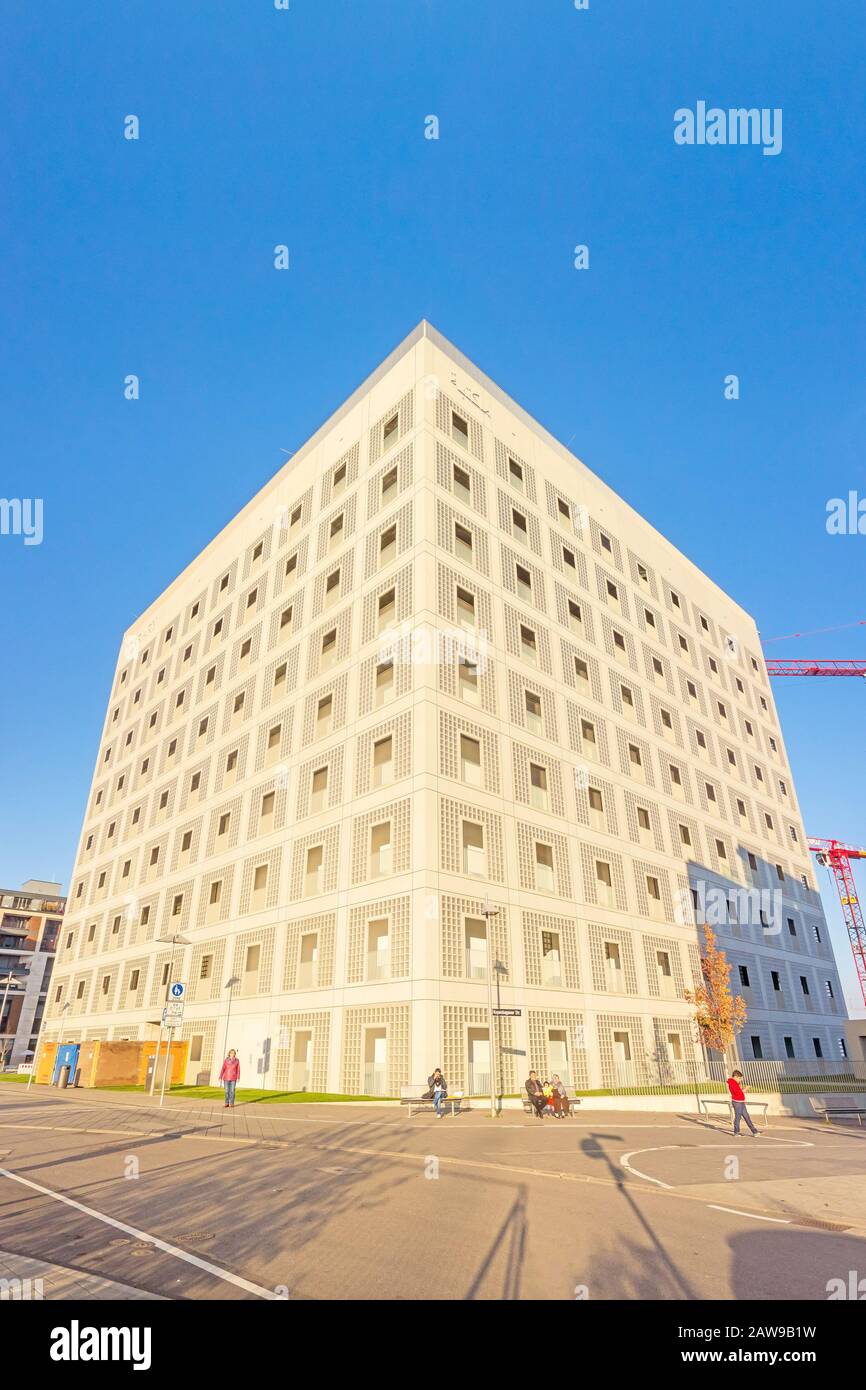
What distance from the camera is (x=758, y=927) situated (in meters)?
43.2

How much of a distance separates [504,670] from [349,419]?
15.7 meters

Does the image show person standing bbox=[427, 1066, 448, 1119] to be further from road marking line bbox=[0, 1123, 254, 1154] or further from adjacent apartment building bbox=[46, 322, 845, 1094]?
road marking line bbox=[0, 1123, 254, 1154]

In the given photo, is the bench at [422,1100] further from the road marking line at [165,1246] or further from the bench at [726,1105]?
the road marking line at [165,1246]

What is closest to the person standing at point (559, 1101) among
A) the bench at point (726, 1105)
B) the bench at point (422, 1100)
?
the bench at point (422, 1100)

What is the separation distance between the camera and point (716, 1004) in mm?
34000

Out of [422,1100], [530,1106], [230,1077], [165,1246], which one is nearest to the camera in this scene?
[165,1246]

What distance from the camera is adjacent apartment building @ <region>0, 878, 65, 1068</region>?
97188mm

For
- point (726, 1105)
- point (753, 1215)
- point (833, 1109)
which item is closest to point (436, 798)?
point (726, 1105)

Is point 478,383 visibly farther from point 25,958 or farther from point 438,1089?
point 25,958

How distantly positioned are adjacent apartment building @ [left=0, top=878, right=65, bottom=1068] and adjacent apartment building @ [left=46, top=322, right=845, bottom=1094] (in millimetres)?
62896

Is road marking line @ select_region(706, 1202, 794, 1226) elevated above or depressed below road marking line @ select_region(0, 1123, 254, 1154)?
below

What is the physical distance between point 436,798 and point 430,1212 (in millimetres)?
16534

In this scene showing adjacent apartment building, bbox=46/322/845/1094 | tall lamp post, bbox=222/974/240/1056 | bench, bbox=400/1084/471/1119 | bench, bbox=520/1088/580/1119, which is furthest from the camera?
tall lamp post, bbox=222/974/240/1056

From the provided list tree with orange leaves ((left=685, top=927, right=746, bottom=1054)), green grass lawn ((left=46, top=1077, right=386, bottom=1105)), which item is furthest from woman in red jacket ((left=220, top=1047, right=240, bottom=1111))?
tree with orange leaves ((left=685, top=927, right=746, bottom=1054))
